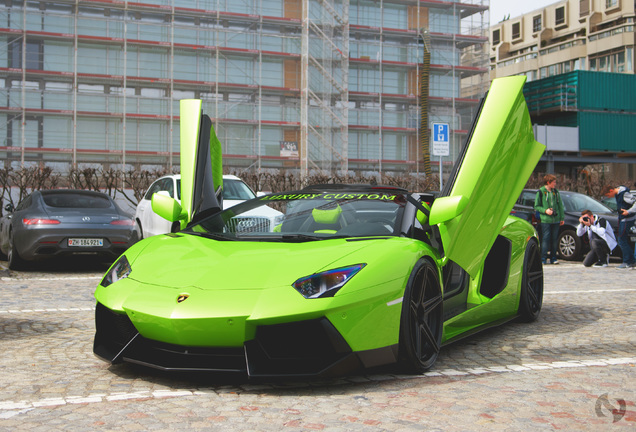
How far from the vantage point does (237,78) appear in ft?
143

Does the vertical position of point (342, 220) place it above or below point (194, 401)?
above

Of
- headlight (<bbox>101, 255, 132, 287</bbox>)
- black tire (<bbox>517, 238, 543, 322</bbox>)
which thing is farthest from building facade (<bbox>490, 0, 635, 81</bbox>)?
headlight (<bbox>101, 255, 132, 287</bbox>)

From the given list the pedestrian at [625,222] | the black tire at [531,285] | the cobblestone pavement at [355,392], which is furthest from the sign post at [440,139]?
the cobblestone pavement at [355,392]

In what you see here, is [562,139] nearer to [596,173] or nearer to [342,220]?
[596,173]

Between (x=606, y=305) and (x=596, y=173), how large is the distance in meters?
59.3

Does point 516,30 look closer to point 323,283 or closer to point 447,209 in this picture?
point 447,209

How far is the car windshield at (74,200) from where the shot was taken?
11969mm

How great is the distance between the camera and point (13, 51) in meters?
40.4

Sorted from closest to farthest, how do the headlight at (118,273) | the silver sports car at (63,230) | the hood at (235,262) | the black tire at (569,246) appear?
the hood at (235,262) < the headlight at (118,273) < the silver sports car at (63,230) < the black tire at (569,246)

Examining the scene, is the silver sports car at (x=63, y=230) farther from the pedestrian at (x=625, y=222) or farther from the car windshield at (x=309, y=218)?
the pedestrian at (x=625, y=222)

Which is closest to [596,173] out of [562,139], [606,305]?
[562,139]

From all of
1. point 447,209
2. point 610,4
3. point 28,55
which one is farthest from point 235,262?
point 610,4

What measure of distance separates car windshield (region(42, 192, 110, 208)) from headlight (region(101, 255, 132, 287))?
744 cm

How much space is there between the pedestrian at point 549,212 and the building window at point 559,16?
7139 centimetres
